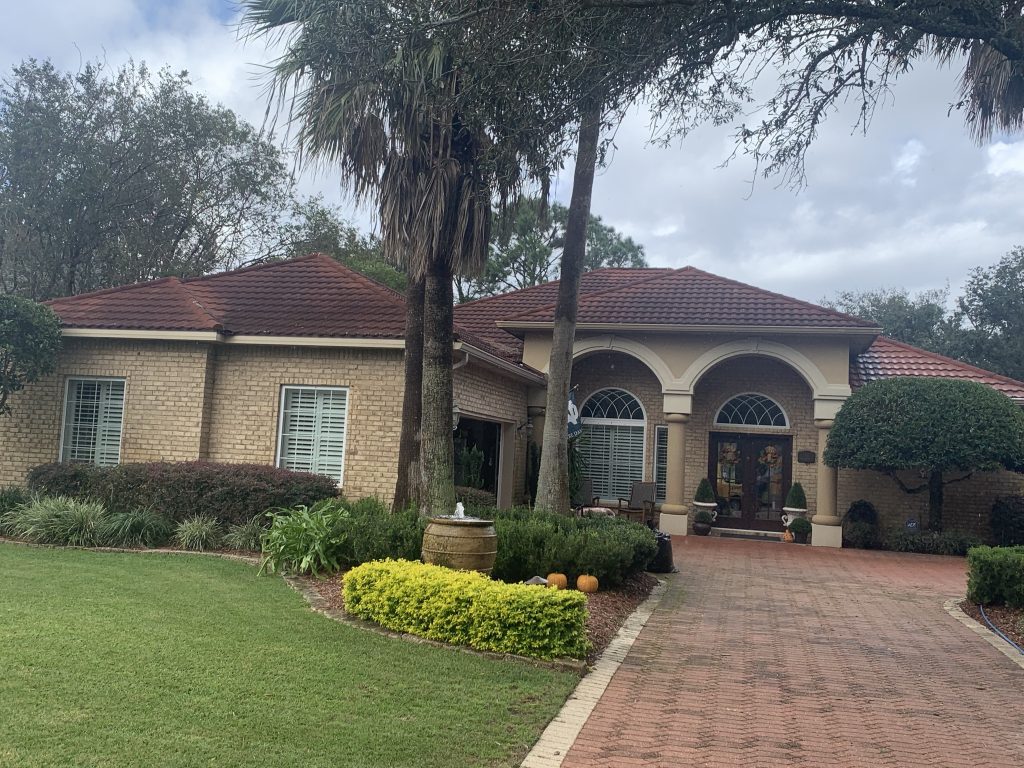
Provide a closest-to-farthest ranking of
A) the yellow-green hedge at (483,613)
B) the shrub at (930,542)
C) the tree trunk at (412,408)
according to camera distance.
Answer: the yellow-green hedge at (483,613), the tree trunk at (412,408), the shrub at (930,542)

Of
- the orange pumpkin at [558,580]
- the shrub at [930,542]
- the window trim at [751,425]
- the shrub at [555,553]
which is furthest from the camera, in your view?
the window trim at [751,425]

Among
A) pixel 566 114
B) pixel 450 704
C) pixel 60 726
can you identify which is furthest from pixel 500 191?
pixel 60 726

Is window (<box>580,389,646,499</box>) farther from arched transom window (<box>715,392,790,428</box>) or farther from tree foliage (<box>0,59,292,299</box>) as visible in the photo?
tree foliage (<box>0,59,292,299</box>)

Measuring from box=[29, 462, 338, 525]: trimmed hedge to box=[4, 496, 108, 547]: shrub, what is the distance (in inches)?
23.4

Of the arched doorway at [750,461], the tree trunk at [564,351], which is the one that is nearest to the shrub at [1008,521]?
the arched doorway at [750,461]

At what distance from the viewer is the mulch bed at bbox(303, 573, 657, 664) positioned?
314 inches

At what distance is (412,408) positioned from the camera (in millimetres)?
11758

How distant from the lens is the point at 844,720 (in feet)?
19.6

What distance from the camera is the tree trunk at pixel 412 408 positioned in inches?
459

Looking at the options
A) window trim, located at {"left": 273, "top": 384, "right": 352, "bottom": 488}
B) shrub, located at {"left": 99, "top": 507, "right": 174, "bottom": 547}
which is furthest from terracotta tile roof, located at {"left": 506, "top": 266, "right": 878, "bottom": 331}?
shrub, located at {"left": 99, "top": 507, "right": 174, "bottom": 547}

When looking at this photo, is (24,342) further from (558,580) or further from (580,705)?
(580,705)

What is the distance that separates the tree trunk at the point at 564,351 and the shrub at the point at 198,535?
14.4 feet

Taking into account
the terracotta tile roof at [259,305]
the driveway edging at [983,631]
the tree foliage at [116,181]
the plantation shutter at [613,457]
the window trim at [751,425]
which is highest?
the tree foliage at [116,181]

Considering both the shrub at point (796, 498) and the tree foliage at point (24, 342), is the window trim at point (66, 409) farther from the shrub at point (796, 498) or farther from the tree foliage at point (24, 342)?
the shrub at point (796, 498)
